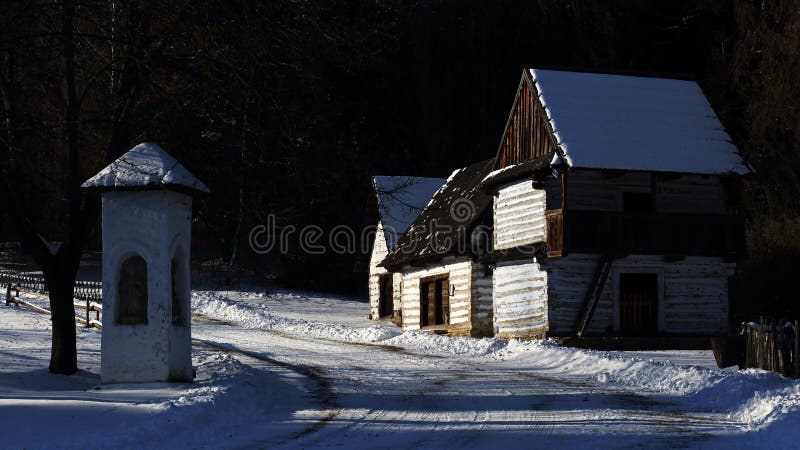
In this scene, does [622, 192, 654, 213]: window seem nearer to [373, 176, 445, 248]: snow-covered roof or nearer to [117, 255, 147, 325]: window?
[373, 176, 445, 248]: snow-covered roof

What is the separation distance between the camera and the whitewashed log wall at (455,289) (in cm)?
3431

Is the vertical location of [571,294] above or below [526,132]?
below

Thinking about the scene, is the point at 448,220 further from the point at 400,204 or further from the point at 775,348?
the point at 775,348

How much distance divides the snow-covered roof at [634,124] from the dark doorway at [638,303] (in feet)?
11.6

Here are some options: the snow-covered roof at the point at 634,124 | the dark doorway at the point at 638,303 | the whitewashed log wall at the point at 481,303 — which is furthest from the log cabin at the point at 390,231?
the dark doorway at the point at 638,303

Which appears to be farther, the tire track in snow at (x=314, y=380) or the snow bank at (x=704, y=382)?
the snow bank at (x=704, y=382)

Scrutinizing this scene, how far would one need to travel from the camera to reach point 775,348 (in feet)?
58.3

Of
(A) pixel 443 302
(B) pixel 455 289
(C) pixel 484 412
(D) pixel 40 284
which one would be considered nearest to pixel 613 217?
(B) pixel 455 289

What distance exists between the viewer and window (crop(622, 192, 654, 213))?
99.3 feet

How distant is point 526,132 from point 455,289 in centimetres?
693

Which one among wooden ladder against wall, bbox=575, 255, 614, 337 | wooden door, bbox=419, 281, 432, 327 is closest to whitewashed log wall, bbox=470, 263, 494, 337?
wooden door, bbox=419, 281, 432, 327

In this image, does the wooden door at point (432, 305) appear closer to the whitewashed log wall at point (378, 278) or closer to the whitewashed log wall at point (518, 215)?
the whitewashed log wall at point (378, 278)

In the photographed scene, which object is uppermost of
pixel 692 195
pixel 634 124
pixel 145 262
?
pixel 634 124

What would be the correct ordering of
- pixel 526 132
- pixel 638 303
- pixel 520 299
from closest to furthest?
1. pixel 638 303
2. pixel 520 299
3. pixel 526 132
